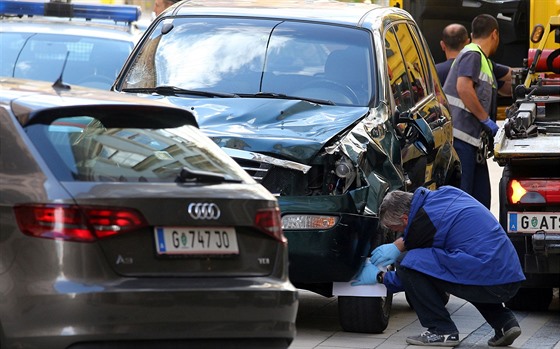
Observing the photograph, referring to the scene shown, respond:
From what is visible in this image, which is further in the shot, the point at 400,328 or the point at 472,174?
the point at 472,174

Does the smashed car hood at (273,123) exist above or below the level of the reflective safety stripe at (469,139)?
above

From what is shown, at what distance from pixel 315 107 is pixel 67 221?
12.1 feet

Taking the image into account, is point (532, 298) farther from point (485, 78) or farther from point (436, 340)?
point (485, 78)

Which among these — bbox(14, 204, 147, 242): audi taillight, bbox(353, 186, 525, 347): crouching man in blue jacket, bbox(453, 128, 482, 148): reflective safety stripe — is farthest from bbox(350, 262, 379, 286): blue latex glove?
bbox(453, 128, 482, 148): reflective safety stripe

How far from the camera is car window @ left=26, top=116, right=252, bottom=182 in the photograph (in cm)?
567

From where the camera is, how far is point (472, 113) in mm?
12023

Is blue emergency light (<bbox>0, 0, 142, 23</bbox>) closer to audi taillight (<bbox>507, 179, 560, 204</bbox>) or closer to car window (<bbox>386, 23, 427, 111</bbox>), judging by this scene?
car window (<bbox>386, 23, 427, 111</bbox>)

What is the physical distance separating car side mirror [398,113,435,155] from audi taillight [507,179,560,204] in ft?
2.48

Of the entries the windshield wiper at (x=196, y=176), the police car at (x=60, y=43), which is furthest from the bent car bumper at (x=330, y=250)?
the police car at (x=60, y=43)

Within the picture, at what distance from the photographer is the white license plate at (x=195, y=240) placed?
566cm

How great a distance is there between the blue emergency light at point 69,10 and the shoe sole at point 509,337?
6.95m

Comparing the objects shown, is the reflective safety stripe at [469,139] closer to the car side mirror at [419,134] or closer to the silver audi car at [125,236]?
the car side mirror at [419,134]

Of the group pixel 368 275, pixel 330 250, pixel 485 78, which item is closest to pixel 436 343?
pixel 368 275

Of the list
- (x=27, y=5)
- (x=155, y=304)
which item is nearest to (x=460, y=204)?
(x=155, y=304)
